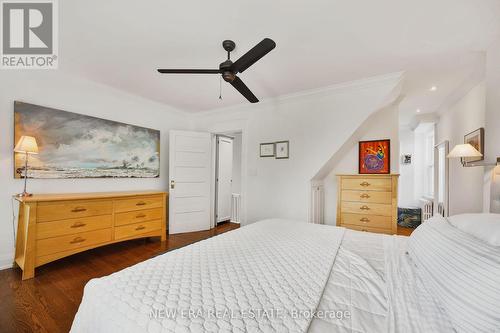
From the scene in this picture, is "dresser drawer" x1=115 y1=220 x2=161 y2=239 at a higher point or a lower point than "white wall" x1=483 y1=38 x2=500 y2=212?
lower

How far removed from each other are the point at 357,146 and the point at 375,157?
0.97ft

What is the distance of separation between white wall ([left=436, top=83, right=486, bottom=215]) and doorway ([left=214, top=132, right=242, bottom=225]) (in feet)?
11.7

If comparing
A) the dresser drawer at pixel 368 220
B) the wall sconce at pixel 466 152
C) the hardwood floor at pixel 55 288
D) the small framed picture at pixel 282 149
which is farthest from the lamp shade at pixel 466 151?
the hardwood floor at pixel 55 288

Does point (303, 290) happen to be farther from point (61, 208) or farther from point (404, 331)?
point (61, 208)

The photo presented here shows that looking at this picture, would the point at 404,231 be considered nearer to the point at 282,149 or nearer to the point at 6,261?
the point at 282,149

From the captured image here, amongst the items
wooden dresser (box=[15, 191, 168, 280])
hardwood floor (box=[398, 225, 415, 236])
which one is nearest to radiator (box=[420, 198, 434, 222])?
hardwood floor (box=[398, 225, 415, 236])

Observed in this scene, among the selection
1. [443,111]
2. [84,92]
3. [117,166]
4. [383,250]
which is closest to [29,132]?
[84,92]

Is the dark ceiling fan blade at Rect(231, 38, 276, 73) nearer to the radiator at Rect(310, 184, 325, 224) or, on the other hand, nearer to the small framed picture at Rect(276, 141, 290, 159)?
the small framed picture at Rect(276, 141, 290, 159)

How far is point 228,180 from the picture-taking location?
4.75m

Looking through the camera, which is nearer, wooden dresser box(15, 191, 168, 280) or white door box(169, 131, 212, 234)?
wooden dresser box(15, 191, 168, 280)

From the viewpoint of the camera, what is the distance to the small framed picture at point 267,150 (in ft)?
11.2

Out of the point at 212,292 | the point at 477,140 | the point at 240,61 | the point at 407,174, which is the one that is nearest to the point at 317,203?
the point at 477,140

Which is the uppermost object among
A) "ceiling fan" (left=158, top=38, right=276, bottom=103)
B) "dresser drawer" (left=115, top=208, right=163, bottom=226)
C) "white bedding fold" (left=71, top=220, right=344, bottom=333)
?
"ceiling fan" (left=158, top=38, right=276, bottom=103)

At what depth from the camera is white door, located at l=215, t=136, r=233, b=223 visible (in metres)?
4.42
